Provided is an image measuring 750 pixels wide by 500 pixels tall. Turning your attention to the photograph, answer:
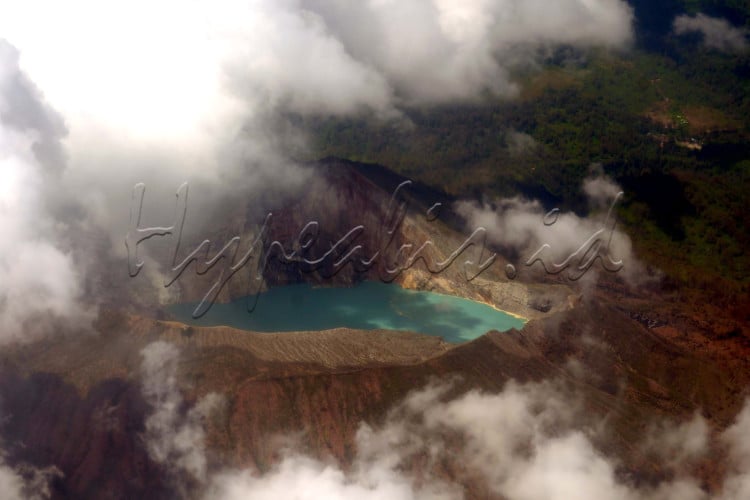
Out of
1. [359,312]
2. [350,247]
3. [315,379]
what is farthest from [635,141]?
[315,379]

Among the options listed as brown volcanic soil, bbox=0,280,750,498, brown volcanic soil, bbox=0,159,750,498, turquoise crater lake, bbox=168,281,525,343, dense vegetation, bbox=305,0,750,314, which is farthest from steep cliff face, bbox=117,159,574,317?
brown volcanic soil, bbox=0,280,750,498

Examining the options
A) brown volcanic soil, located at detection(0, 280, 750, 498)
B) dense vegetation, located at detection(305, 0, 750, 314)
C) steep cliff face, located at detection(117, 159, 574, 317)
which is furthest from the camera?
dense vegetation, located at detection(305, 0, 750, 314)

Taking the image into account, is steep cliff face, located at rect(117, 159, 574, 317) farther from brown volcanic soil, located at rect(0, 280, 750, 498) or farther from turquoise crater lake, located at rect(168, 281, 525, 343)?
brown volcanic soil, located at rect(0, 280, 750, 498)

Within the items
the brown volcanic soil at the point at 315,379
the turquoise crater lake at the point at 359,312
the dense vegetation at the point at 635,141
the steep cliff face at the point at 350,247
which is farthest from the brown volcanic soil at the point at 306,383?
the dense vegetation at the point at 635,141

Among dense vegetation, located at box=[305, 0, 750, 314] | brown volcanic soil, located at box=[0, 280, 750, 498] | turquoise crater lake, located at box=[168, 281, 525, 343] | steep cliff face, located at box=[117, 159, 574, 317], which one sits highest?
dense vegetation, located at box=[305, 0, 750, 314]

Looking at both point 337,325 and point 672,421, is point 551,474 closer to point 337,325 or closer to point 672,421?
point 672,421

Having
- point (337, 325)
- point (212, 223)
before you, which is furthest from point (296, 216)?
point (337, 325)

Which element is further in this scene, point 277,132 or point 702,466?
point 277,132
